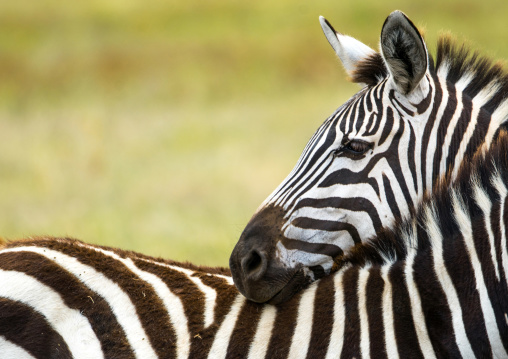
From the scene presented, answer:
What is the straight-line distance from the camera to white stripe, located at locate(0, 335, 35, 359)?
3508 millimetres

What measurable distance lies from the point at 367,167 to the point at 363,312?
94 cm

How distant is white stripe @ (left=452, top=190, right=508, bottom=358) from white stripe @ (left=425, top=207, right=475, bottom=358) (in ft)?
0.36

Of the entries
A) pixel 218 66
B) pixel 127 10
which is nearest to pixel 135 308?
pixel 218 66

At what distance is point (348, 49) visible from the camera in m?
4.76

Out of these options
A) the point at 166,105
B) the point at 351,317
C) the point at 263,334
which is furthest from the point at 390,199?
the point at 166,105

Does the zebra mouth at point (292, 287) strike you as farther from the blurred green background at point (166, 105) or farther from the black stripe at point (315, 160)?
the blurred green background at point (166, 105)

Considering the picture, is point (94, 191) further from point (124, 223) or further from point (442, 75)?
point (442, 75)

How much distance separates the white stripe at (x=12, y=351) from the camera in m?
3.51

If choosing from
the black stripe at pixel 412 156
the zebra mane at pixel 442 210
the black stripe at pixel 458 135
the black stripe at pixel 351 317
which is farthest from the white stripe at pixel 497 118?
the black stripe at pixel 351 317

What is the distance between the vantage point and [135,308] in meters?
3.75

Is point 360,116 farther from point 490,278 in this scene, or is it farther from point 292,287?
point 490,278

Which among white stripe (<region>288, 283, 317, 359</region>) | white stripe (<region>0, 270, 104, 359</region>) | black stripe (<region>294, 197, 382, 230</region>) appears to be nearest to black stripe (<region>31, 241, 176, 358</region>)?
white stripe (<region>0, 270, 104, 359</region>)

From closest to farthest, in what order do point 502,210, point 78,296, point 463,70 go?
point 502,210 < point 78,296 < point 463,70

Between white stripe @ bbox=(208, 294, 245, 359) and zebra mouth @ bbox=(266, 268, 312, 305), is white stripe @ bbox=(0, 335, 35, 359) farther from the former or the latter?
zebra mouth @ bbox=(266, 268, 312, 305)
